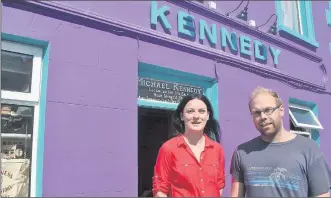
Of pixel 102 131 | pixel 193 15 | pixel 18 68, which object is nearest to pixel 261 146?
pixel 102 131

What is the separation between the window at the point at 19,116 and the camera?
3166 mm

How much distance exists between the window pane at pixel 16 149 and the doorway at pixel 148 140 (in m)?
2.27

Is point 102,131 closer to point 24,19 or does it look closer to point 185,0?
point 24,19

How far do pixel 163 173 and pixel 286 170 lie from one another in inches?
31.9

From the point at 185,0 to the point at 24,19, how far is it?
222cm

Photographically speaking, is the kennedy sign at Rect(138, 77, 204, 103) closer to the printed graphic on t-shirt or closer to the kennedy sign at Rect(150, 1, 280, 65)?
the kennedy sign at Rect(150, 1, 280, 65)

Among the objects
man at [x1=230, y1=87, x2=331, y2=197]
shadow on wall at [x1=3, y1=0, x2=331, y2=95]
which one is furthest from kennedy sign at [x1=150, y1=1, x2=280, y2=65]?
man at [x1=230, y1=87, x2=331, y2=197]

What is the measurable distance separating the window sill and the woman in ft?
13.6

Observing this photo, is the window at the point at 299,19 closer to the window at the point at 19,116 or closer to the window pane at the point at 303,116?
the window pane at the point at 303,116

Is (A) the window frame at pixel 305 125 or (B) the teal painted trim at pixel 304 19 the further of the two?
(B) the teal painted trim at pixel 304 19

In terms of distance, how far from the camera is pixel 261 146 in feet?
6.75

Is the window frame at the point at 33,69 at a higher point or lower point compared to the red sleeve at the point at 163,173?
higher

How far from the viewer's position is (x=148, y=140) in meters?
5.84

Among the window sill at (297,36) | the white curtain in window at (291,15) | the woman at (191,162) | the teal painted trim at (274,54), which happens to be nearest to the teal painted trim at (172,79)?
the teal painted trim at (274,54)
